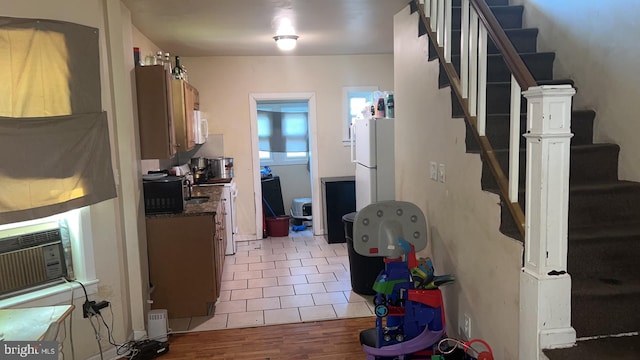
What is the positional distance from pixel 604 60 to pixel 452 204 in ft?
3.96

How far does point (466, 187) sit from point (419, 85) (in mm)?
1032

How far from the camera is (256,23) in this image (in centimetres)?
428

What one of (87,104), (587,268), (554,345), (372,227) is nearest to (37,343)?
(87,104)

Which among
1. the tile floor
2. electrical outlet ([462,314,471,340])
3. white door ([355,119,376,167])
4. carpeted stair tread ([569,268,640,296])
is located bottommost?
the tile floor

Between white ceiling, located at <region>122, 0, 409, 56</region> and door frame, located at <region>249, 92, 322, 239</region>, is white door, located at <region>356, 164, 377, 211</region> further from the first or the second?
white ceiling, located at <region>122, 0, 409, 56</region>

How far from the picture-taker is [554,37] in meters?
3.20

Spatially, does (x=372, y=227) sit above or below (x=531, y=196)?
below

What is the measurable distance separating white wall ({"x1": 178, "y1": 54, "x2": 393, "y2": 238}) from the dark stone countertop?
98cm

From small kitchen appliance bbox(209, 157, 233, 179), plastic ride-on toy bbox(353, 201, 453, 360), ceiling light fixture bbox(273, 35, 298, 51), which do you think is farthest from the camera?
small kitchen appliance bbox(209, 157, 233, 179)

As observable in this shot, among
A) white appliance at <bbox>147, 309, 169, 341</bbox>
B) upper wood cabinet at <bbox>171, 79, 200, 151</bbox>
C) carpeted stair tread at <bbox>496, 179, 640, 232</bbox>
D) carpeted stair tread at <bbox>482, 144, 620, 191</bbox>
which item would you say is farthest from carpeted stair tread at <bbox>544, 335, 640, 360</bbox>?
upper wood cabinet at <bbox>171, 79, 200, 151</bbox>

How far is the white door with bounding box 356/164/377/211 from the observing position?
4.92m

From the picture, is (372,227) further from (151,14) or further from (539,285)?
(151,14)

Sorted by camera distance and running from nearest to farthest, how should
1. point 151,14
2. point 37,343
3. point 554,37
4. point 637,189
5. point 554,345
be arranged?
point 37,343 → point 554,345 → point 637,189 → point 554,37 → point 151,14

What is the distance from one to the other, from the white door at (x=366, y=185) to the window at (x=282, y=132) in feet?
8.51
